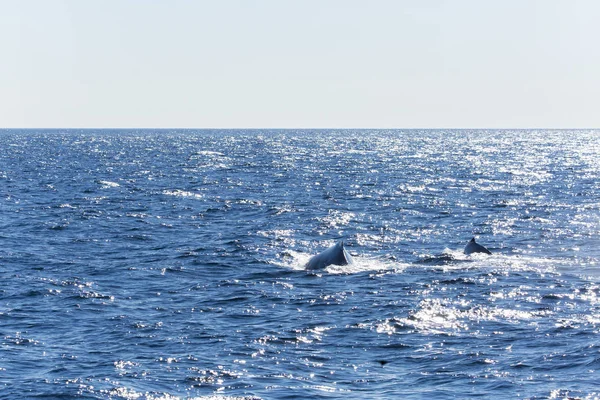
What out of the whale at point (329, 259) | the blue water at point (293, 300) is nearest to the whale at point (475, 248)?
the blue water at point (293, 300)

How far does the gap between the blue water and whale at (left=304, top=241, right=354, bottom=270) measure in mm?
679

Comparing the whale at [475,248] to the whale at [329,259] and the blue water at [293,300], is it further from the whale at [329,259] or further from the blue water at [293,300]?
the whale at [329,259]

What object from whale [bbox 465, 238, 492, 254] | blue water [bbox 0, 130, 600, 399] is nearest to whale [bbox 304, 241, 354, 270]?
blue water [bbox 0, 130, 600, 399]

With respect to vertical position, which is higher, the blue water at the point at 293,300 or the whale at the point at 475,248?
the whale at the point at 475,248

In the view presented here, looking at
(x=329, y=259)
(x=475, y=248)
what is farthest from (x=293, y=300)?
(x=475, y=248)

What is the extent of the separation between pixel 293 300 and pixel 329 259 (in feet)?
28.9

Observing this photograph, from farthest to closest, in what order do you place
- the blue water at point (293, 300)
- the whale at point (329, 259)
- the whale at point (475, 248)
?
the whale at point (475, 248) → the whale at point (329, 259) → the blue water at point (293, 300)

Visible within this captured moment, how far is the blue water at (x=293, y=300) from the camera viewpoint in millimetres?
27062

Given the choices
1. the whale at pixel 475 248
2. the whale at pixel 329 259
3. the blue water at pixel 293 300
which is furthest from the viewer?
the whale at pixel 475 248

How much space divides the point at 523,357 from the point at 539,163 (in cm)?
13272

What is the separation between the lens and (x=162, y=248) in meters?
53.8

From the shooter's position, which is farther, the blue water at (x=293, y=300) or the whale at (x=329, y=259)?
the whale at (x=329, y=259)

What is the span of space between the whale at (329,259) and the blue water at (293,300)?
679 millimetres

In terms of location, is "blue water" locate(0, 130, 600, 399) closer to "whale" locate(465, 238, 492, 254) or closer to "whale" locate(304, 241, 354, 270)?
"whale" locate(304, 241, 354, 270)
